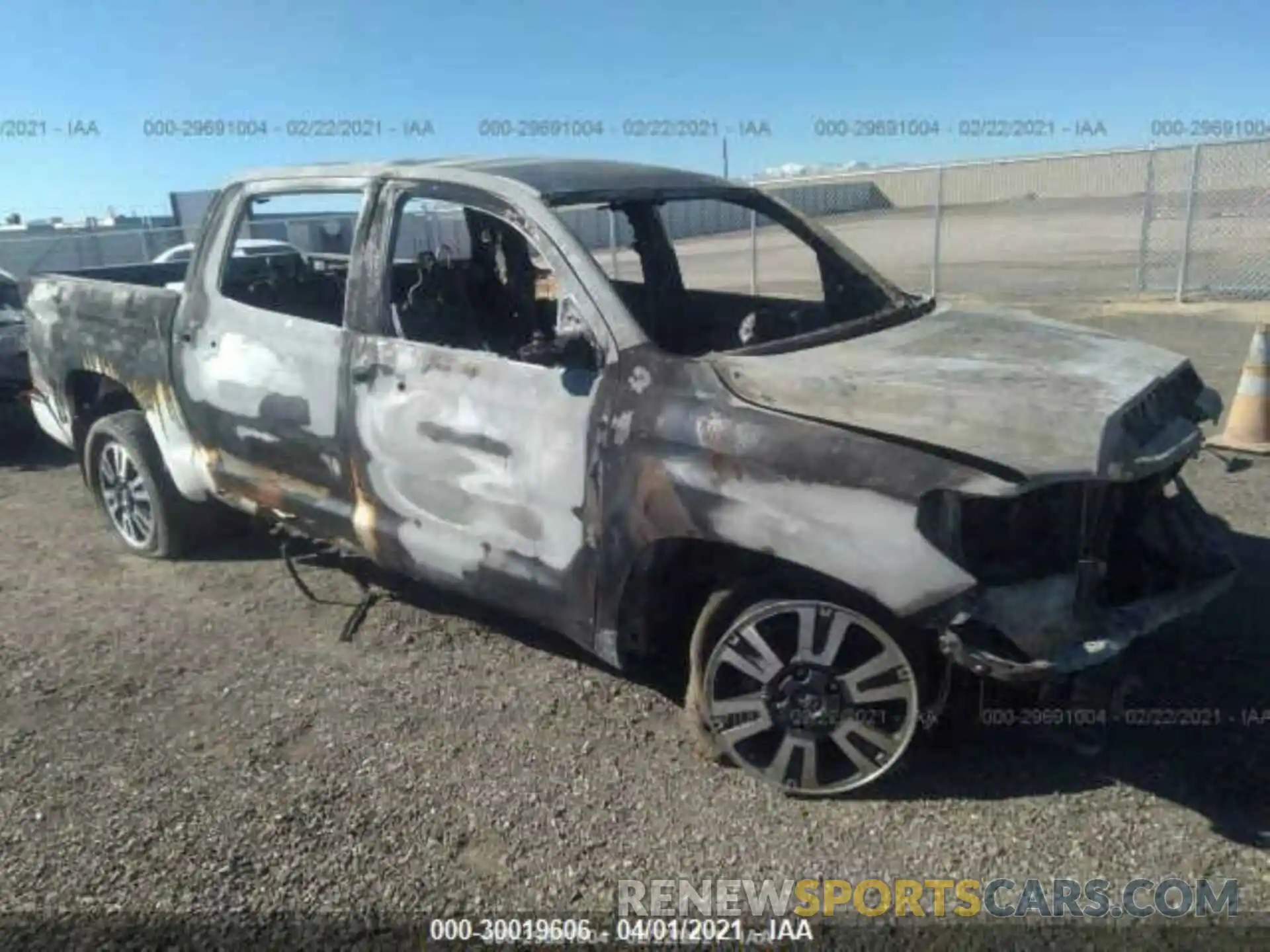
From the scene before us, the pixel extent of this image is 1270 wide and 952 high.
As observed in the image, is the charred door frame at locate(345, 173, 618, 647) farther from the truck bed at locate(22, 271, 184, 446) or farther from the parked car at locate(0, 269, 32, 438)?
the parked car at locate(0, 269, 32, 438)

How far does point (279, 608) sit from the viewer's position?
4.43 meters

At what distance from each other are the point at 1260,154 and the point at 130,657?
1381 cm

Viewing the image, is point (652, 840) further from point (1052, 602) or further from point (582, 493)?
point (1052, 602)

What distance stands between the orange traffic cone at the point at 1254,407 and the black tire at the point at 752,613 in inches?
164

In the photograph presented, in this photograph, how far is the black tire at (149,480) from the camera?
4.80 m

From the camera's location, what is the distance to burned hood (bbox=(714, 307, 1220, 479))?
254 cm

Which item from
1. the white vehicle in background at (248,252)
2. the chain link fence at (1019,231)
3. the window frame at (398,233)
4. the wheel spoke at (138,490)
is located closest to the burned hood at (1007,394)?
the window frame at (398,233)

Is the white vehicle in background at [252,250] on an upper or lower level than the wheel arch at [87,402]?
upper

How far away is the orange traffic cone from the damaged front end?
341 cm

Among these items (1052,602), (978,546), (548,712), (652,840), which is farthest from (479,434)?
(1052,602)

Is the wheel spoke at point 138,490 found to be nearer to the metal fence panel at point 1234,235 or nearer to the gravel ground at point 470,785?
the gravel ground at point 470,785

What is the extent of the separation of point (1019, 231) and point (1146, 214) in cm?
1676

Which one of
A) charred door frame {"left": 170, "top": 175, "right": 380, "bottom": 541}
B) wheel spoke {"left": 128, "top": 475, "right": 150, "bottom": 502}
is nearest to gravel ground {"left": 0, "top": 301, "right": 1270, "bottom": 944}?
charred door frame {"left": 170, "top": 175, "right": 380, "bottom": 541}

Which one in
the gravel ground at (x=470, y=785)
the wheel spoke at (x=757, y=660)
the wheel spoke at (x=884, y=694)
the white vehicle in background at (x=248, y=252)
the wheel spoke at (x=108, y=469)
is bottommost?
the gravel ground at (x=470, y=785)
